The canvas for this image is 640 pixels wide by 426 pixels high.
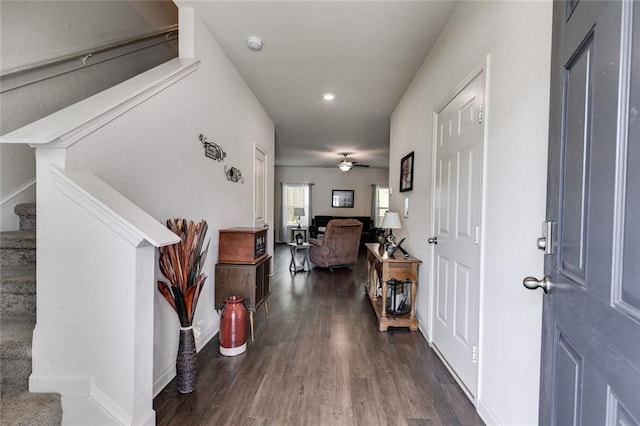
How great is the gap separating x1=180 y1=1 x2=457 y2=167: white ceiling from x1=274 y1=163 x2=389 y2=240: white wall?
5.12 meters

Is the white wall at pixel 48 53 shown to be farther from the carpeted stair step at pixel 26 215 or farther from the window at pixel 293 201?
the window at pixel 293 201

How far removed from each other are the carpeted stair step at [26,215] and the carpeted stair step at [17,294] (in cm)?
52

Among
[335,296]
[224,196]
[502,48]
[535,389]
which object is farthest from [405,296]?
[502,48]

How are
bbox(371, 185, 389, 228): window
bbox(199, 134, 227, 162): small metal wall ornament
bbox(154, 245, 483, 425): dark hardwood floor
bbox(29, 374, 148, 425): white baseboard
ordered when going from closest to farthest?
bbox(29, 374, 148, 425): white baseboard < bbox(154, 245, 483, 425): dark hardwood floor < bbox(199, 134, 227, 162): small metal wall ornament < bbox(371, 185, 389, 228): window

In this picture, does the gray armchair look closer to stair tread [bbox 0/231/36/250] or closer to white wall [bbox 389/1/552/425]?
white wall [bbox 389/1/552/425]

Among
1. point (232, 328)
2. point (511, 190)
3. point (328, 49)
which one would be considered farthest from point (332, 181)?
point (511, 190)

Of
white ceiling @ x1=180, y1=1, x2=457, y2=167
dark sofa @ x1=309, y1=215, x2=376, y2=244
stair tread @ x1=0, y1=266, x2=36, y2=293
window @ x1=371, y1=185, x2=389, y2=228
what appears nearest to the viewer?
stair tread @ x1=0, y1=266, x2=36, y2=293

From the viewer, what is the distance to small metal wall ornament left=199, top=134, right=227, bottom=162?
2.47 m

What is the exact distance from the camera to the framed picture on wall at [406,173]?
3.29 metres

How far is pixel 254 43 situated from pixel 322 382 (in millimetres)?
2864

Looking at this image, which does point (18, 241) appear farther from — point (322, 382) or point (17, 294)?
point (322, 382)

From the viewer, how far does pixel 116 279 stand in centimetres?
124

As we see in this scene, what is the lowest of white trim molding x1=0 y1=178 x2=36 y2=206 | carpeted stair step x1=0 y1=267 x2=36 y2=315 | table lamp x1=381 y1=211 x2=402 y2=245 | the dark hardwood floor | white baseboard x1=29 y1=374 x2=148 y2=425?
the dark hardwood floor

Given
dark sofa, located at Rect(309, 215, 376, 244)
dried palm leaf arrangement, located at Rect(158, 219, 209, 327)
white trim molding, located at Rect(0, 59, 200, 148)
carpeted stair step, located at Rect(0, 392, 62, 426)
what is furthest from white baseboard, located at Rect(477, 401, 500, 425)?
dark sofa, located at Rect(309, 215, 376, 244)
